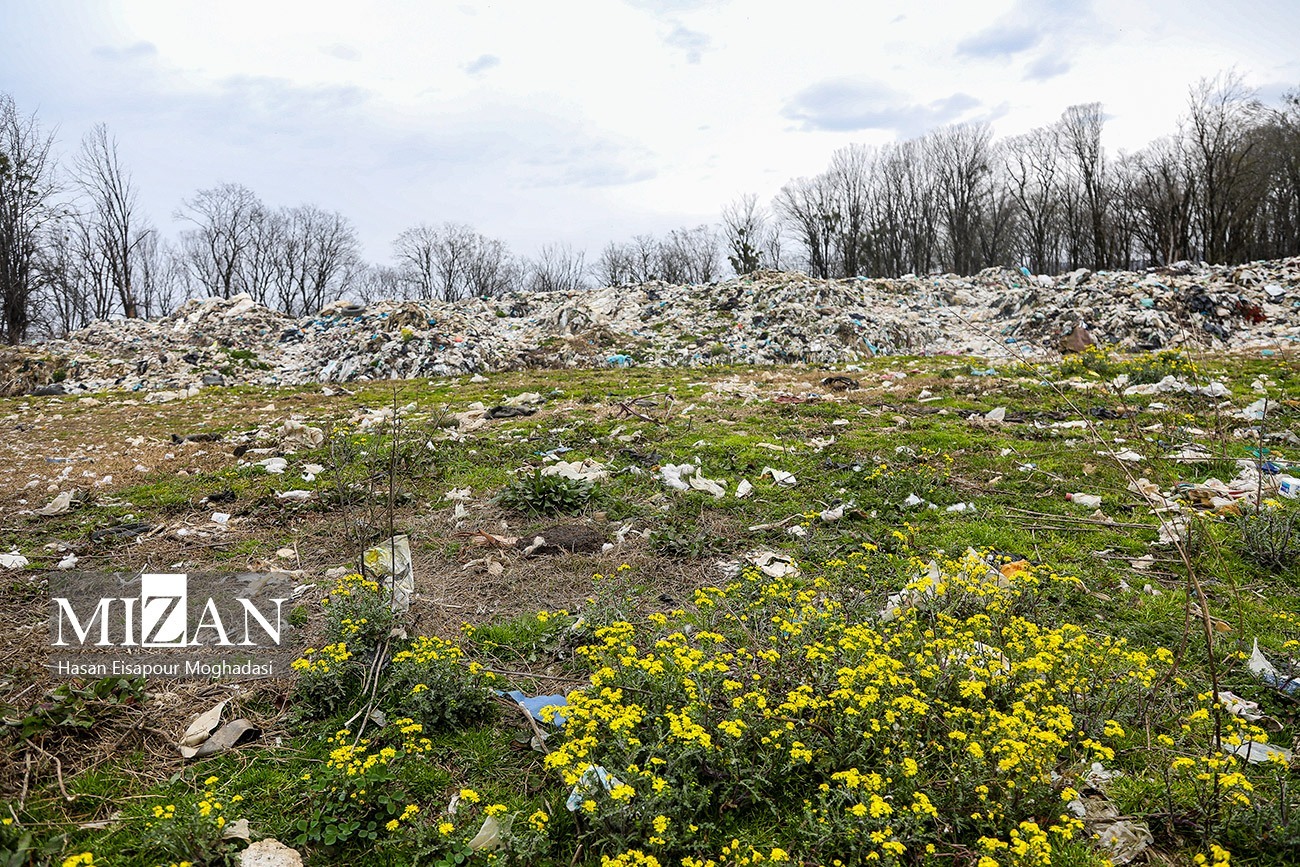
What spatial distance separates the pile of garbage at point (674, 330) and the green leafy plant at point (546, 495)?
30.5ft

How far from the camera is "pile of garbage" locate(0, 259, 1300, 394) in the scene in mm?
14172

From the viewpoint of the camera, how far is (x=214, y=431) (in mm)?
8086

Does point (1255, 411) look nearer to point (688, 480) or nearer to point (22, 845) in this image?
point (688, 480)

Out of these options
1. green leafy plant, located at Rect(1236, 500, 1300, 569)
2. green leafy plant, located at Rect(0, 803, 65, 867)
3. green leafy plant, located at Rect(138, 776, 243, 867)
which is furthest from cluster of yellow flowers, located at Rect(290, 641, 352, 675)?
green leafy plant, located at Rect(1236, 500, 1300, 569)

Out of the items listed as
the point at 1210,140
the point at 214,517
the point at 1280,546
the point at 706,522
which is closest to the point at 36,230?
the point at 214,517

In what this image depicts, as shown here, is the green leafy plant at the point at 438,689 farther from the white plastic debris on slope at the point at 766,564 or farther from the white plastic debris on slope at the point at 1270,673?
the white plastic debris on slope at the point at 1270,673

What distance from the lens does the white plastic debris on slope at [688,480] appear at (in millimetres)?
5281

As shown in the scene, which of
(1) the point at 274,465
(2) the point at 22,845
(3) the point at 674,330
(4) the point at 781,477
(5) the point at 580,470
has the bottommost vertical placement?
(2) the point at 22,845

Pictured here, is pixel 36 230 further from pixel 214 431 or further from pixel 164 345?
pixel 214 431

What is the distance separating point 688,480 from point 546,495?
3.78ft

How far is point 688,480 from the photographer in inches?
215

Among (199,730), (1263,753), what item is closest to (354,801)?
(199,730)

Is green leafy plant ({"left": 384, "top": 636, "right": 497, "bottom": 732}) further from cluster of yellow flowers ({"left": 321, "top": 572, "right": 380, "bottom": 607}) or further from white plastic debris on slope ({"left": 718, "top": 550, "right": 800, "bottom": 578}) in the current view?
white plastic debris on slope ({"left": 718, "top": 550, "right": 800, "bottom": 578})

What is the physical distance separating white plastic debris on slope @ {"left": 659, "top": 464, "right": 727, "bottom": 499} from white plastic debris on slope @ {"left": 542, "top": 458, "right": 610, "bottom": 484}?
1.66 ft
